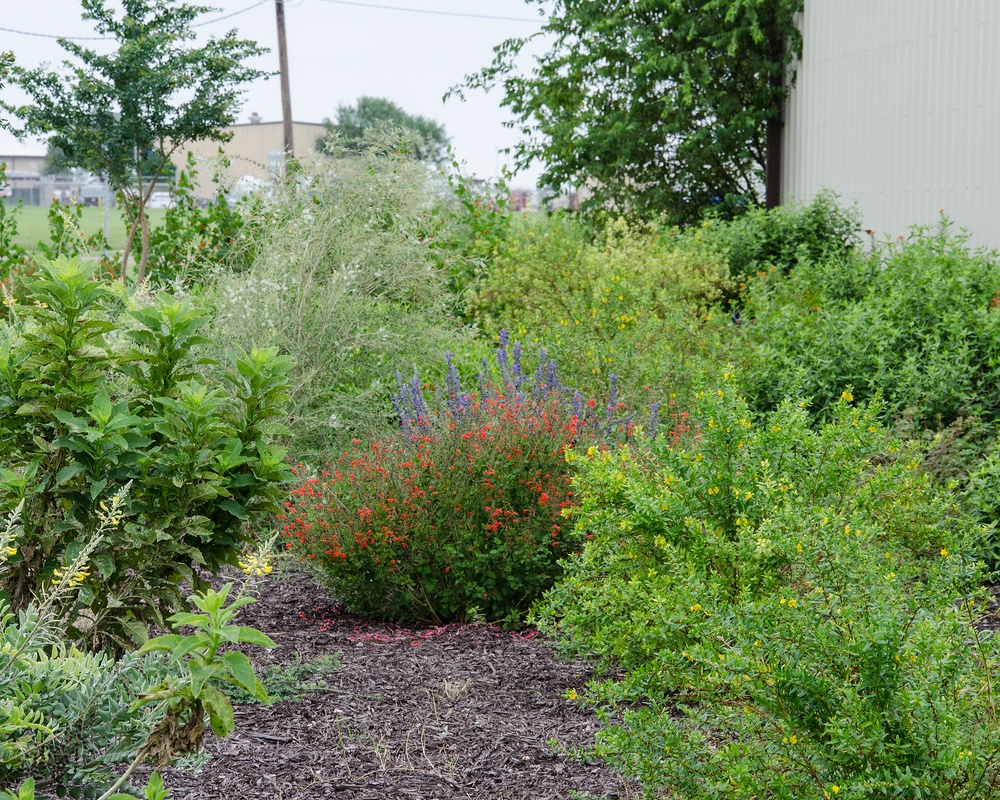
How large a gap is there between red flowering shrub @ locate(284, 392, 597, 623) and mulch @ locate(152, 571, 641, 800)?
207 millimetres

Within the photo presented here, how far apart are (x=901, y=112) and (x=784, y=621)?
32.3 ft

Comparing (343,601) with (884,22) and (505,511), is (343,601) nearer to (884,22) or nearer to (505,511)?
(505,511)

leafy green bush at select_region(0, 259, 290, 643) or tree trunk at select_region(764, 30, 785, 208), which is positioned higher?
tree trunk at select_region(764, 30, 785, 208)

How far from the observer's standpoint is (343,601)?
531 centimetres

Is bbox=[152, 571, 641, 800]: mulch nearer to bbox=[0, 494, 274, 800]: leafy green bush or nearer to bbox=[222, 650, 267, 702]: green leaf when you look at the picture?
bbox=[0, 494, 274, 800]: leafy green bush

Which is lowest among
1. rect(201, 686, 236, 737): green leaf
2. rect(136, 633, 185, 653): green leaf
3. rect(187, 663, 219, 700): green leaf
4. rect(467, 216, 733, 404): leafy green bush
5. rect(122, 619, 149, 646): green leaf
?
rect(122, 619, 149, 646): green leaf

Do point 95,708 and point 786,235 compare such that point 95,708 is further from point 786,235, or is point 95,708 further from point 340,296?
point 786,235

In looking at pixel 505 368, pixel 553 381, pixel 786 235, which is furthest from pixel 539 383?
pixel 786 235

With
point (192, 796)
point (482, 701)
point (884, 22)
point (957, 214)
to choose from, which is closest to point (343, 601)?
point (482, 701)

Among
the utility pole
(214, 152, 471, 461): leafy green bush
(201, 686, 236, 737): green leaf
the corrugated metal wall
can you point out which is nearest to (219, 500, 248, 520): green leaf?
(201, 686, 236, 737): green leaf

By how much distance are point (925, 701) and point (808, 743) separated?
0.30 m

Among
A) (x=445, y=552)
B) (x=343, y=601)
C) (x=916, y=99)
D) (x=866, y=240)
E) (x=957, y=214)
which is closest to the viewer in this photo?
(x=445, y=552)

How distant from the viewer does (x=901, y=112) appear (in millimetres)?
11031

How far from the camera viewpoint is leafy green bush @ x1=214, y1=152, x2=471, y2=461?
25.3 feet
